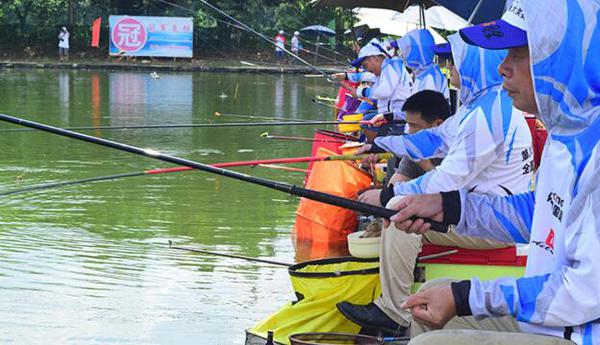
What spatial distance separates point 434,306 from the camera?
8.20 ft

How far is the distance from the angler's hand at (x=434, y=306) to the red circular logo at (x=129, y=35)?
3460 cm

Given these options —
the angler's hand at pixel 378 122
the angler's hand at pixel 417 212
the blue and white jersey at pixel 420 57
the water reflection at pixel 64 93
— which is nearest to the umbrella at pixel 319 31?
the water reflection at pixel 64 93

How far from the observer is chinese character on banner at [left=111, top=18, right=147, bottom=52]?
36.5 m

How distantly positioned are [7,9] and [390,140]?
117 ft

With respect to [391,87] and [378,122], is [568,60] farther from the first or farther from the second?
[391,87]

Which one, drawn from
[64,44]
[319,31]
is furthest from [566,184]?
[64,44]

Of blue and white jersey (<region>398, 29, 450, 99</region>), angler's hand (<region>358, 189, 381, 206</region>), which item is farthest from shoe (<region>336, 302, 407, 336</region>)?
blue and white jersey (<region>398, 29, 450, 99</region>)

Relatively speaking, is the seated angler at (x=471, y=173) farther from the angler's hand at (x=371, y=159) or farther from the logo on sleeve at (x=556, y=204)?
the logo on sleeve at (x=556, y=204)

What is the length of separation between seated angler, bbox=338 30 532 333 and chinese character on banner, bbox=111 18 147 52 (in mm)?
32612

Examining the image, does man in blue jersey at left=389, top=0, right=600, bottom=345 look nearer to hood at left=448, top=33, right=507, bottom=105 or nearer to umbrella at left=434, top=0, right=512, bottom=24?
hood at left=448, top=33, right=507, bottom=105

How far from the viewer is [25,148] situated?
11703mm

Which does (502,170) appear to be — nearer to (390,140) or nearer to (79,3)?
(390,140)

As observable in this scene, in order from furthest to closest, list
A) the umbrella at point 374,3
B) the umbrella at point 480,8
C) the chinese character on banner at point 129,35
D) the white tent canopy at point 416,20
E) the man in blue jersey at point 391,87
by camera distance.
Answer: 1. the chinese character on banner at point 129,35
2. the white tent canopy at point 416,20
3. the umbrella at point 374,3
4. the man in blue jersey at point 391,87
5. the umbrella at point 480,8

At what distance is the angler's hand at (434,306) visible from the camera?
8.14 feet
